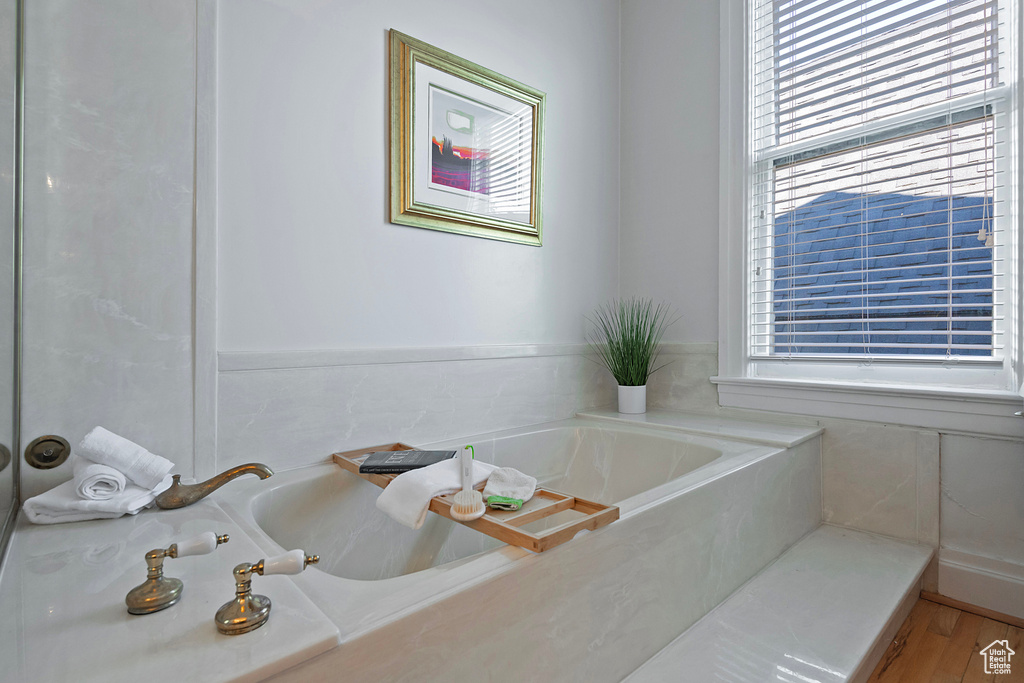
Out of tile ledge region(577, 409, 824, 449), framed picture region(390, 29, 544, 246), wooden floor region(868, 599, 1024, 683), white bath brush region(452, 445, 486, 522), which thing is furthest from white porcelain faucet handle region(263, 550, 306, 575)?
tile ledge region(577, 409, 824, 449)

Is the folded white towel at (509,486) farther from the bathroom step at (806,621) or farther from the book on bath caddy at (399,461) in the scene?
the bathroom step at (806,621)

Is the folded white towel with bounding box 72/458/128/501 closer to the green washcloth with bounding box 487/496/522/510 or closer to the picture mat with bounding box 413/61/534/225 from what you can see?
the green washcloth with bounding box 487/496/522/510

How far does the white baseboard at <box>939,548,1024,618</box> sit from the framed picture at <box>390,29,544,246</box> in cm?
→ 177

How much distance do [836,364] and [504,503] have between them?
1517mm

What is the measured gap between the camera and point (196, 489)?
3.81ft

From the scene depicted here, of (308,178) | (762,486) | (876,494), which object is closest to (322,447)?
(308,178)

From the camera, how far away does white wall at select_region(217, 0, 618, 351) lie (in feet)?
4.59

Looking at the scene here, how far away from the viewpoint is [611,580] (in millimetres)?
999

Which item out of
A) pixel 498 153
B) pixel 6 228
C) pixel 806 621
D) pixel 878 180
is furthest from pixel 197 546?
pixel 878 180

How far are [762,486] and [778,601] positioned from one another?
31 cm

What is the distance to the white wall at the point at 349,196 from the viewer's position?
1.40m

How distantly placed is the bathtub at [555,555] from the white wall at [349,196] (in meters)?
0.43

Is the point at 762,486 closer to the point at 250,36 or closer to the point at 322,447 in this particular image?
the point at 322,447

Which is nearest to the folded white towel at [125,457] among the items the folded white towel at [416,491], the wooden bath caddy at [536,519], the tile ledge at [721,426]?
the folded white towel at [416,491]
